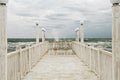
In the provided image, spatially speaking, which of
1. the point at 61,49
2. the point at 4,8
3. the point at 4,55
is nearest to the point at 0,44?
the point at 4,55

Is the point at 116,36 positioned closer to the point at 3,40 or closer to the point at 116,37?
the point at 116,37

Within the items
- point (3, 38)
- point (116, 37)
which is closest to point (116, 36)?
point (116, 37)

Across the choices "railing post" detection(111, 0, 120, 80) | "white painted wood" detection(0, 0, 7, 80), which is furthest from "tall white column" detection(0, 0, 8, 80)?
"railing post" detection(111, 0, 120, 80)

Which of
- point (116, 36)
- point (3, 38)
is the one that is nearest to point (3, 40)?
point (3, 38)

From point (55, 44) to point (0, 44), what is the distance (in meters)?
16.7

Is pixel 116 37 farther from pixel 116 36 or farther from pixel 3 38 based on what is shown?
pixel 3 38

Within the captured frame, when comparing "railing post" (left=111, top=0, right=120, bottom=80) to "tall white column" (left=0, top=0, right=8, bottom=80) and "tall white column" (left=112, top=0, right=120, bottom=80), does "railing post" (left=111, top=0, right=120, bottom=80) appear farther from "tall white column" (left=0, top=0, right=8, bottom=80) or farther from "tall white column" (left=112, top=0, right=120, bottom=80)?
"tall white column" (left=0, top=0, right=8, bottom=80)

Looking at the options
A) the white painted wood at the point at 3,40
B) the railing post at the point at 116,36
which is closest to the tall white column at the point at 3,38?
the white painted wood at the point at 3,40

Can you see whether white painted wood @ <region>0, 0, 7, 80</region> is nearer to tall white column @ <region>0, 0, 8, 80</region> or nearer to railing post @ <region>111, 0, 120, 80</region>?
tall white column @ <region>0, 0, 8, 80</region>

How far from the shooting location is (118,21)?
188 inches

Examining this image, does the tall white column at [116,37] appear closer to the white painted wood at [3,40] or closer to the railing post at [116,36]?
the railing post at [116,36]

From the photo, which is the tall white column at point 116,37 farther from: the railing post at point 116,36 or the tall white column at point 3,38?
the tall white column at point 3,38

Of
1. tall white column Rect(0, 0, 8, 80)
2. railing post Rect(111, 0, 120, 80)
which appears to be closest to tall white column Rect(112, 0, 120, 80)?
railing post Rect(111, 0, 120, 80)

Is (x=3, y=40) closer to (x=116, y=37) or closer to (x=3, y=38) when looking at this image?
(x=3, y=38)
